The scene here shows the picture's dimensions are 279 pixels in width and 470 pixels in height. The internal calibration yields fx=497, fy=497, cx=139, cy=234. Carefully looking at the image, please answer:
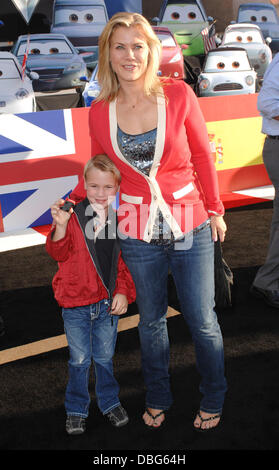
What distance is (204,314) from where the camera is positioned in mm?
2375

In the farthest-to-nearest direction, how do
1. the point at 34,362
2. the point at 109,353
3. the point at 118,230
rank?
1. the point at 34,362
2. the point at 109,353
3. the point at 118,230

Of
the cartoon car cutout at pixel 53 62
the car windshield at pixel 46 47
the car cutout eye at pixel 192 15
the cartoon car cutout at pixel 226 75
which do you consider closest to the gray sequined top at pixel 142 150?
the cartoon car cutout at pixel 53 62

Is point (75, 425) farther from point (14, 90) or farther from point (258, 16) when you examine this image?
point (258, 16)

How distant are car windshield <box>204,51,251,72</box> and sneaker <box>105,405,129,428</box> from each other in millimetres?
10834

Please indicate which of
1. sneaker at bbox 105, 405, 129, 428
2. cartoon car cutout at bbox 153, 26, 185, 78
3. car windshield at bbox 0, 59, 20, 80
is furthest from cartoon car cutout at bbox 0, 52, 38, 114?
sneaker at bbox 105, 405, 129, 428

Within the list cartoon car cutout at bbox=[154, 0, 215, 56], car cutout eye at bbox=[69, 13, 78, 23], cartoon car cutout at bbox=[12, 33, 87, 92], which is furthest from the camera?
cartoon car cutout at bbox=[154, 0, 215, 56]

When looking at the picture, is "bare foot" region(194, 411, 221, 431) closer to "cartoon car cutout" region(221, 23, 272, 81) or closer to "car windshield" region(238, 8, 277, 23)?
"cartoon car cutout" region(221, 23, 272, 81)

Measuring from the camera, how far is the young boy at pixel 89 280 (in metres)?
2.48

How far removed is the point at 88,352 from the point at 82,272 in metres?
0.43

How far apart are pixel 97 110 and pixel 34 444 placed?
1744 millimetres

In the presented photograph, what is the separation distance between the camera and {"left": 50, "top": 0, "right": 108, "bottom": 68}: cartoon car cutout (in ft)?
49.5

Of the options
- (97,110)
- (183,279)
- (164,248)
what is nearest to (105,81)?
(97,110)

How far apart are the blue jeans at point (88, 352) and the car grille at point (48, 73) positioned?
10290 millimetres

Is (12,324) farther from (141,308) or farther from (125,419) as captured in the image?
(141,308)
